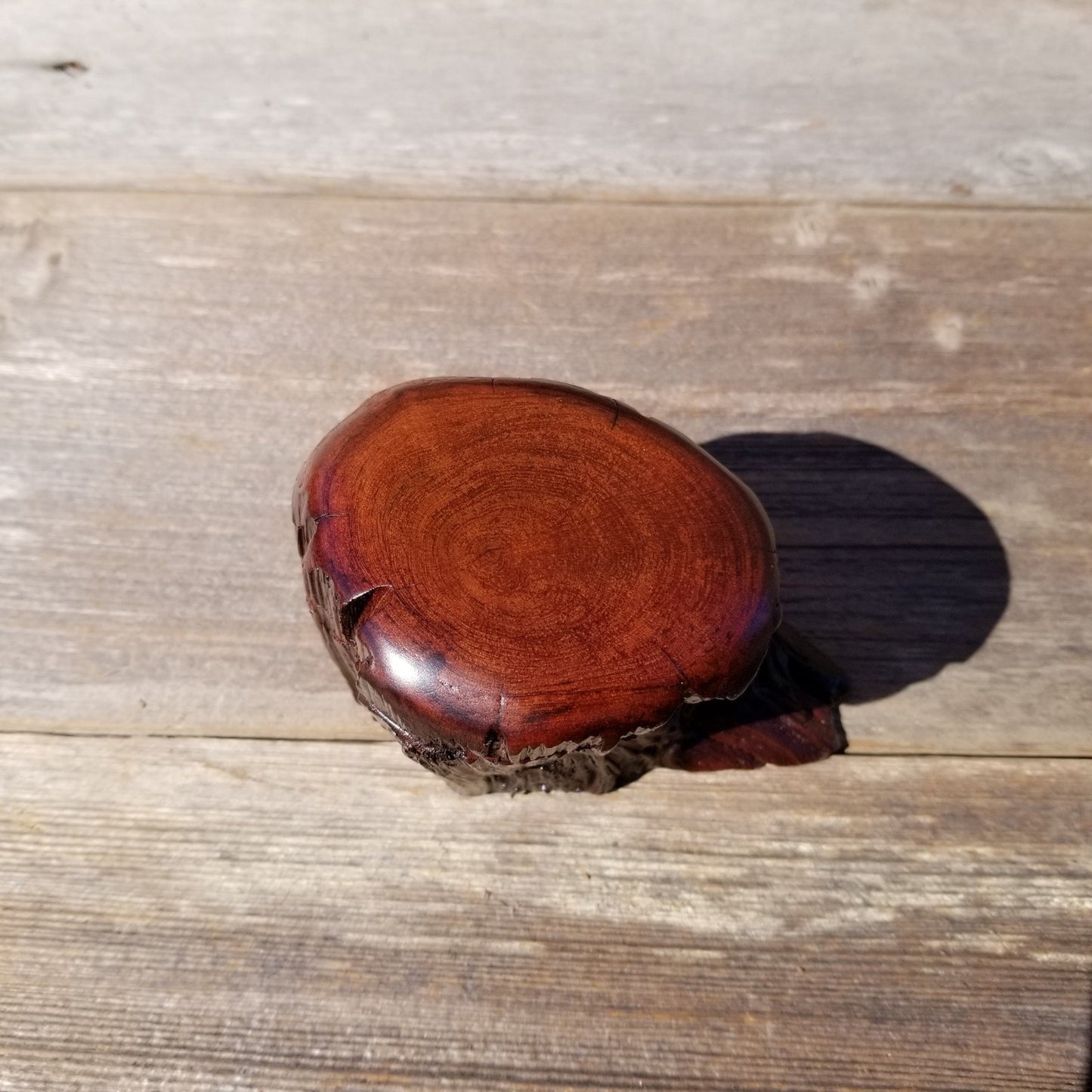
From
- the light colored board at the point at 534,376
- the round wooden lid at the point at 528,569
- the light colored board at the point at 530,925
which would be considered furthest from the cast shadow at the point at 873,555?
the round wooden lid at the point at 528,569

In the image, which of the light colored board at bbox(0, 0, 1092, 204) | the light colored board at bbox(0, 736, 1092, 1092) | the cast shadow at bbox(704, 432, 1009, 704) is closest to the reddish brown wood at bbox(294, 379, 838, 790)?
the light colored board at bbox(0, 736, 1092, 1092)

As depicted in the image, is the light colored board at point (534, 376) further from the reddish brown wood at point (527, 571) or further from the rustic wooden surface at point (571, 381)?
the reddish brown wood at point (527, 571)

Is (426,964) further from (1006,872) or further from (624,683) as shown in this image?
(1006,872)

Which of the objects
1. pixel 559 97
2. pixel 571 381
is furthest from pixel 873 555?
pixel 559 97

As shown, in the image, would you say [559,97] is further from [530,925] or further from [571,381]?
[530,925]

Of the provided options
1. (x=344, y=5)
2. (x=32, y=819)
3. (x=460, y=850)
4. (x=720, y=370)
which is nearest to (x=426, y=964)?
(x=460, y=850)

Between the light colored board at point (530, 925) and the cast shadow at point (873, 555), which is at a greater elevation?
the cast shadow at point (873, 555)
